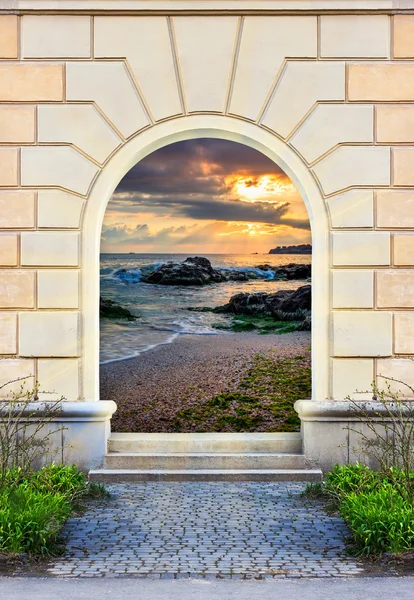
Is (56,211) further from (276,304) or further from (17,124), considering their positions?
(276,304)

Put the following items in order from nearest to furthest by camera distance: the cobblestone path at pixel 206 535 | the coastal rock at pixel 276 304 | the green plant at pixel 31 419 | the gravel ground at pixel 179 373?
the cobblestone path at pixel 206 535, the green plant at pixel 31 419, the gravel ground at pixel 179 373, the coastal rock at pixel 276 304

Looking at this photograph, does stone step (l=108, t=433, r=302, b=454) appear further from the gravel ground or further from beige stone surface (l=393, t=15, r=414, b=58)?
beige stone surface (l=393, t=15, r=414, b=58)

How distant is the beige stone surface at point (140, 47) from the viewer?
32.0ft

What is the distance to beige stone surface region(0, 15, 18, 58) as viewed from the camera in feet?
32.1

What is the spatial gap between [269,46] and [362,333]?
3.96m

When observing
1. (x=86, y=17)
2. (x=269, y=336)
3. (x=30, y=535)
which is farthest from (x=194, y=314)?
(x=30, y=535)

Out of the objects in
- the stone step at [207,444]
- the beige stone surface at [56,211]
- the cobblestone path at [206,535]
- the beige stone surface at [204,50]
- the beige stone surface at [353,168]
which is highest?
the beige stone surface at [204,50]

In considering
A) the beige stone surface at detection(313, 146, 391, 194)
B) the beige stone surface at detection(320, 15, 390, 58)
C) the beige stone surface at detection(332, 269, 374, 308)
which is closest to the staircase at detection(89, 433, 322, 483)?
the beige stone surface at detection(332, 269, 374, 308)

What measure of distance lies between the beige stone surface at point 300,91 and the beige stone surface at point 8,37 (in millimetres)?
3427

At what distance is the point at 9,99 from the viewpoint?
979 centimetres

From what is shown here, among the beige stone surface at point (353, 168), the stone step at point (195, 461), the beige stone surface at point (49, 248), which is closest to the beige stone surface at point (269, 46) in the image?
the beige stone surface at point (353, 168)

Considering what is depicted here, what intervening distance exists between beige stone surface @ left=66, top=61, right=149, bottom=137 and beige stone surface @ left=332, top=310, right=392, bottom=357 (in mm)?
3904

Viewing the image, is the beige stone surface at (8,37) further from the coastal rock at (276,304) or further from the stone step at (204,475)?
the coastal rock at (276,304)

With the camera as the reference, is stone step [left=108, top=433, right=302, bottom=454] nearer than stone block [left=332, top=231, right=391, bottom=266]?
No
